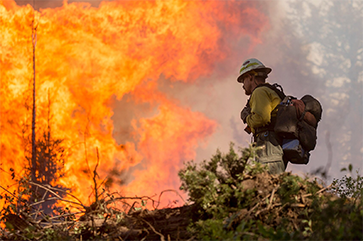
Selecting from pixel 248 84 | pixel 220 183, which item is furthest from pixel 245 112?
pixel 220 183

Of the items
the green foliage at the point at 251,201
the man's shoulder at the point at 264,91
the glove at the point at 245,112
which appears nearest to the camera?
the green foliage at the point at 251,201

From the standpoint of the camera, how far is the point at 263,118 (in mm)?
6664

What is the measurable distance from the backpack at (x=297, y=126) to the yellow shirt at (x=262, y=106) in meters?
0.15

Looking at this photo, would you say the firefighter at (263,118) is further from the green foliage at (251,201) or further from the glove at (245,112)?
the green foliage at (251,201)

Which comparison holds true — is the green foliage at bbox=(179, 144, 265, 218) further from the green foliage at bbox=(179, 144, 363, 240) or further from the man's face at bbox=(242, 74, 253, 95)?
the man's face at bbox=(242, 74, 253, 95)

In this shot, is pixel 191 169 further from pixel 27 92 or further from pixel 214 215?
pixel 27 92

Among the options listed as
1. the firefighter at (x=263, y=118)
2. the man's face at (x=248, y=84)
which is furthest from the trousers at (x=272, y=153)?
the man's face at (x=248, y=84)

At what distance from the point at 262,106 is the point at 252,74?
0.98m

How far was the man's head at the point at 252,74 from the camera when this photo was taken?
7.35m

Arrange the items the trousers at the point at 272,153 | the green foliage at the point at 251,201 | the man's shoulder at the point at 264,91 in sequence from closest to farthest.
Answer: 1. the green foliage at the point at 251,201
2. the trousers at the point at 272,153
3. the man's shoulder at the point at 264,91

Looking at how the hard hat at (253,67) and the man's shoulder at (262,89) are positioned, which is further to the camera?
the hard hat at (253,67)

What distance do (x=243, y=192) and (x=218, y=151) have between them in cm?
67

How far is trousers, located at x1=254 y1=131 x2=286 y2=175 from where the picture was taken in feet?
21.7

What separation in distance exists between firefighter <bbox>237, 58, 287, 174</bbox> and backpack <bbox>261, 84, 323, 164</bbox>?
0.45ft
